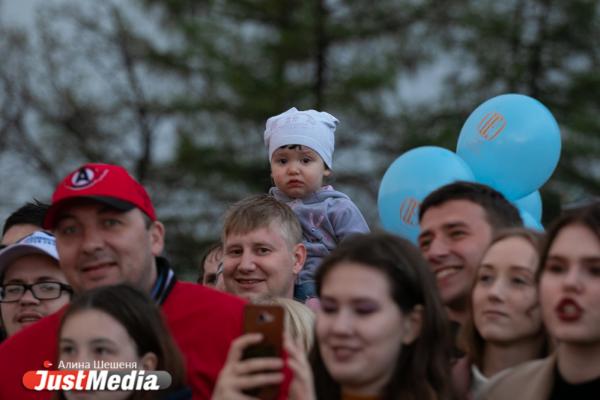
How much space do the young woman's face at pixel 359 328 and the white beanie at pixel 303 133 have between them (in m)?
2.67

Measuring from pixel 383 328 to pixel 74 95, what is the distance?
19040mm

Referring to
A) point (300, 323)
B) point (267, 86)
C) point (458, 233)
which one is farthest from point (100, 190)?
point (267, 86)

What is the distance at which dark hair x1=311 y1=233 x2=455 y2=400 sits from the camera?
144 inches

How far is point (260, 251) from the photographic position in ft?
18.0

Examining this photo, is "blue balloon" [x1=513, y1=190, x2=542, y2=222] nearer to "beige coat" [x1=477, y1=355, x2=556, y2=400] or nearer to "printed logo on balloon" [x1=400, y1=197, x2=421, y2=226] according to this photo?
"printed logo on balloon" [x1=400, y1=197, x2=421, y2=226]

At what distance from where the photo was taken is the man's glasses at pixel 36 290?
575cm

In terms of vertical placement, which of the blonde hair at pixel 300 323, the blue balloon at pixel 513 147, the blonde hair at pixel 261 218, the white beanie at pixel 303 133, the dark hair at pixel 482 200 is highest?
the white beanie at pixel 303 133

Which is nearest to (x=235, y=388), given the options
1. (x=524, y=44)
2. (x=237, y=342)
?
(x=237, y=342)

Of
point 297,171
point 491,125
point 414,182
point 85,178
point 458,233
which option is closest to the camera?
point 458,233

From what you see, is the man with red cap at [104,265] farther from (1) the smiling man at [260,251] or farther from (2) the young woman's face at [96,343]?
(1) the smiling man at [260,251]

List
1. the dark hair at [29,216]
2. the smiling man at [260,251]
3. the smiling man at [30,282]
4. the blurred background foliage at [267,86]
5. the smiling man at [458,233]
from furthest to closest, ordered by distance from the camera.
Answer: the blurred background foliage at [267,86], the dark hair at [29,216], the smiling man at [30,282], the smiling man at [260,251], the smiling man at [458,233]

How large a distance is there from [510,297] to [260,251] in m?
1.75

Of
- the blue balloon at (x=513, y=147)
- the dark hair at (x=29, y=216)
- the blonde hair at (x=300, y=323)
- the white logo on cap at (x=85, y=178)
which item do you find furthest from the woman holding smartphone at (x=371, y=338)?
the dark hair at (x=29, y=216)

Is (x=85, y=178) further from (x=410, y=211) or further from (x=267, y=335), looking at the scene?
(x=410, y=211)
